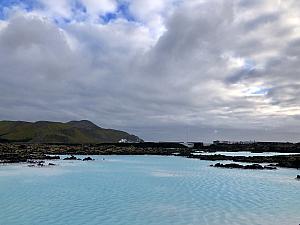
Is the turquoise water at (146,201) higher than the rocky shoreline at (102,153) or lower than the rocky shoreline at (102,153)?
lower

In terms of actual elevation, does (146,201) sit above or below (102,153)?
below

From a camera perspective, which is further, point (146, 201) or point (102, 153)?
point (102, 153)

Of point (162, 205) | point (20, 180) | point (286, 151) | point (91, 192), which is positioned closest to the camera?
point (162, 205)

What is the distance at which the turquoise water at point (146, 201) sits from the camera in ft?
59.3

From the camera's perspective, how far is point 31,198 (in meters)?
23.5

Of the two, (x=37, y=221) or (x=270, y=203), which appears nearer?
(x=37, y=221)

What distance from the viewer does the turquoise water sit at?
18062 millimetres

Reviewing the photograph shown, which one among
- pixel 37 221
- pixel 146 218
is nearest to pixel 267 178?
pixel 146 218

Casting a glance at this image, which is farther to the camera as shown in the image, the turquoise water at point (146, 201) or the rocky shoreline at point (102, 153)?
the rocky shoreline at point (102, 153)

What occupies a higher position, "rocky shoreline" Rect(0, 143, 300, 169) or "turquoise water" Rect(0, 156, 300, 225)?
"rocky shoreline" Rect(0, 143, 300, 169)

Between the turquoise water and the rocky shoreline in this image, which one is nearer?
the turquoise water

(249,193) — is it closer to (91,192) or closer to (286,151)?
(91,192)

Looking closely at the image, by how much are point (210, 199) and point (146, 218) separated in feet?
22.3

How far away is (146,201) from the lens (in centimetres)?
2308
